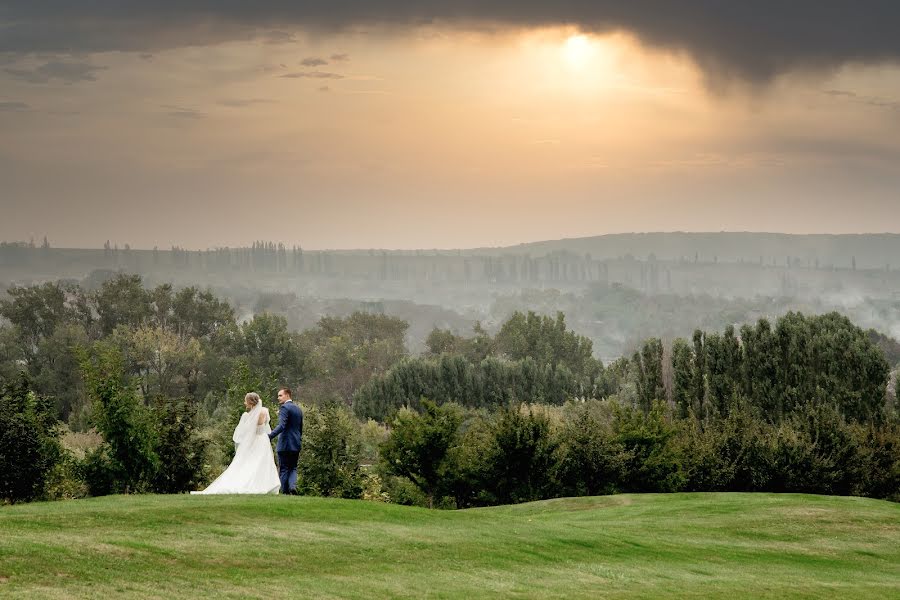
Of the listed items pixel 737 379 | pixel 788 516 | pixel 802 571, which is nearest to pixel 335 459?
pixel 788 516

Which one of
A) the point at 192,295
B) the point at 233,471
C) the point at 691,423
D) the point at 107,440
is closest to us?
the point at 233,471

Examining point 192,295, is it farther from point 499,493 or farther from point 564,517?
point 564,517

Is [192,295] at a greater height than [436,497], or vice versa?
[192,295]

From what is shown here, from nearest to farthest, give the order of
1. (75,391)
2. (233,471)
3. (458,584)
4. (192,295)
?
(458,584)
(233,471)
(75,391)
(192,295)

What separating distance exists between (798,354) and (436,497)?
90.8 feet

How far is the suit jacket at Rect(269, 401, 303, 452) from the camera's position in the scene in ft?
84.5

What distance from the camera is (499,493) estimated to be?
41.1m

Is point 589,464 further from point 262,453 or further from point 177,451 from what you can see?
point 262,453

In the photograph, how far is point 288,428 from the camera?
25.8 meters

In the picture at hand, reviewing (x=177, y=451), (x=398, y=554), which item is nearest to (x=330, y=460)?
(x=177, y=451)

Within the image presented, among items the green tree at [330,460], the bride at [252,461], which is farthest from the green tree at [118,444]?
the green tree at [330,460]

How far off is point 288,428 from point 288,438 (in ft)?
0.80

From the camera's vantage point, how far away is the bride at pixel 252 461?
25750mm

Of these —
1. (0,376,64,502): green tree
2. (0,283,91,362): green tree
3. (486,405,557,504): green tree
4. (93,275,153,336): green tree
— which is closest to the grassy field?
(0,376,64,502): green tree
